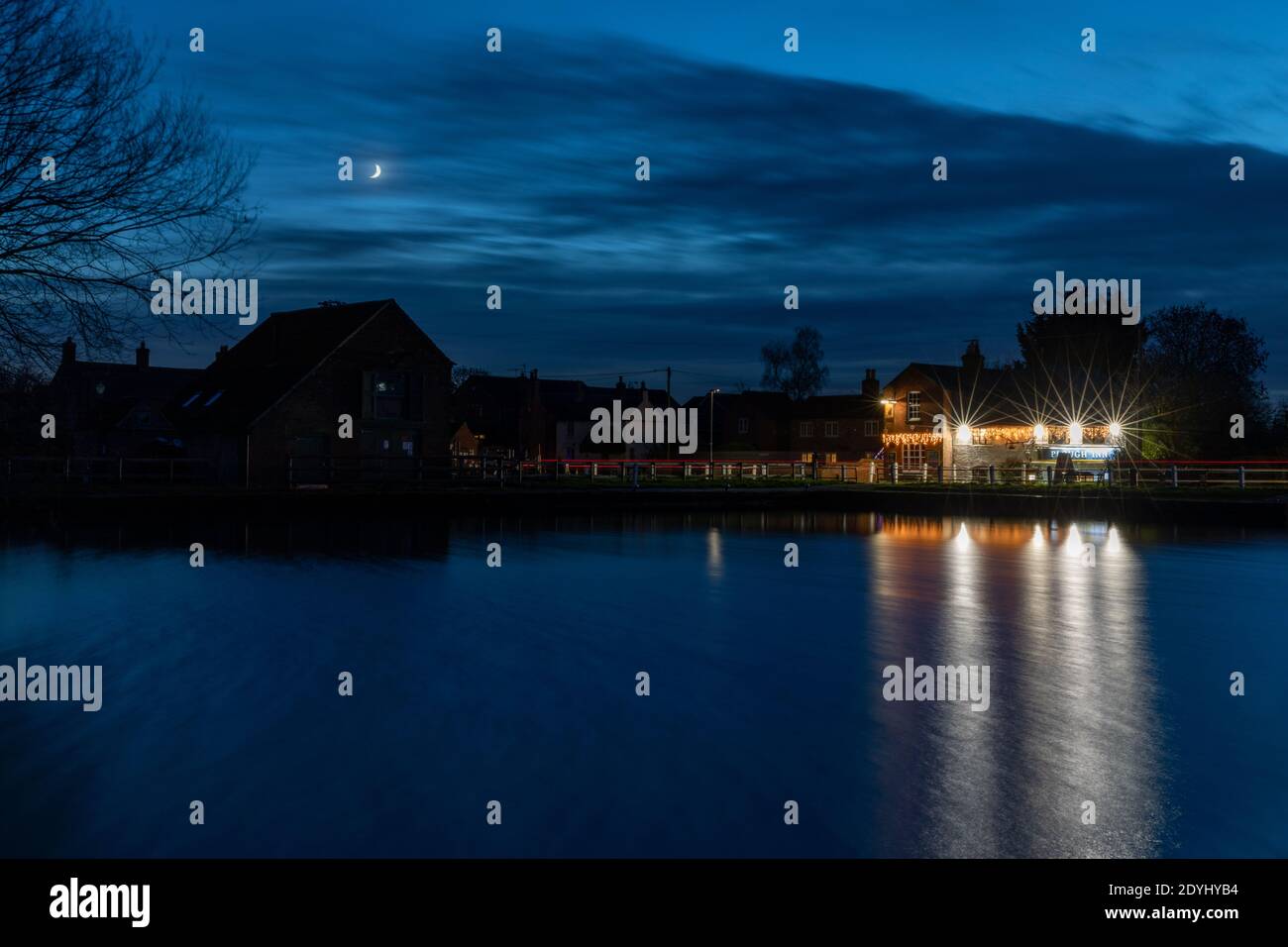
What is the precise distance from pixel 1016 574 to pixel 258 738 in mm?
15826

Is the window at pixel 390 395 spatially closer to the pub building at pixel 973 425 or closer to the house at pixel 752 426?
the pub building at pixel 973 425

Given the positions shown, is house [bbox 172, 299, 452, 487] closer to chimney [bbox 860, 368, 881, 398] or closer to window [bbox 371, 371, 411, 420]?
window [bbox 371, 371, 411, 420]

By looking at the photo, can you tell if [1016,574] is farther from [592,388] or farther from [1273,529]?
[592,388]

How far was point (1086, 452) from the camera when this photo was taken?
6912cm

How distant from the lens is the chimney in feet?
295

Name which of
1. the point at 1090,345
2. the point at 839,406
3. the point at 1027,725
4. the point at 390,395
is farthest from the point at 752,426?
the point at 1027,725

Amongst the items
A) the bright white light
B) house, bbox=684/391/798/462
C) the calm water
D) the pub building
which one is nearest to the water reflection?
the calm water

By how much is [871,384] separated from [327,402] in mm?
48706

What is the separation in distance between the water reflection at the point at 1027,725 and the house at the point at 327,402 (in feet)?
Result: 114

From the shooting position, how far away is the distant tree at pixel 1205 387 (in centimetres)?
7256

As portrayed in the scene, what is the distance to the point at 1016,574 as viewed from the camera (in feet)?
70.2

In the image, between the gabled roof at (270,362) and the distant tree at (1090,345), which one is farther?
the distant tree at (1090,345)

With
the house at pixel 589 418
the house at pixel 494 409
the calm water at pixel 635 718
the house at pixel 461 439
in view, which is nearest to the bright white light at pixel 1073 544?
the calm water at pixel 635 718
